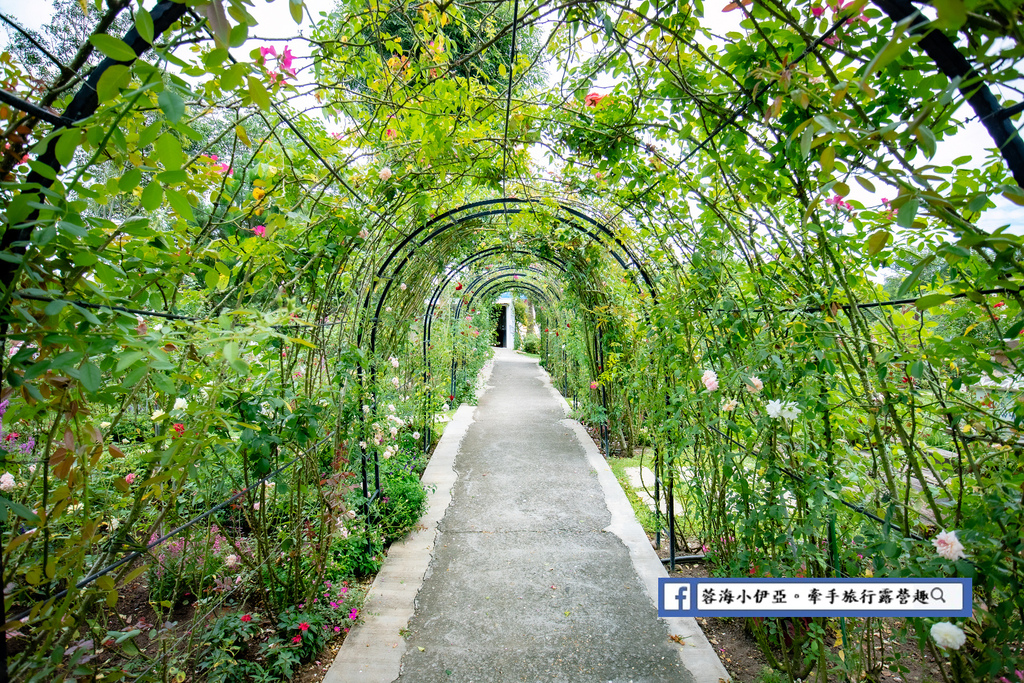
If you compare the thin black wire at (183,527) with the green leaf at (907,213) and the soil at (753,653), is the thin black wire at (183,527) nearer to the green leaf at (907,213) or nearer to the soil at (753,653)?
the soil at (753,653)

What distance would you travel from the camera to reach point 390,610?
2514 millimetres

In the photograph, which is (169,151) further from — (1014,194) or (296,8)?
(1014,194)

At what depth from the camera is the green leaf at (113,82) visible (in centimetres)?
74

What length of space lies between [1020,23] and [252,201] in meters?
2.18

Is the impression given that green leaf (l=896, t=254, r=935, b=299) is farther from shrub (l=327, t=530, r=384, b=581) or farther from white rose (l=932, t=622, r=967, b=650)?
shrub (l=327, t=530, r=384, b=581)

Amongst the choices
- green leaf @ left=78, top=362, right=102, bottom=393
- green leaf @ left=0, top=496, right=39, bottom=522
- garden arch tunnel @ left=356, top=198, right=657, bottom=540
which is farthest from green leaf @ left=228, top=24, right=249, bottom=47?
garden arch tunnel @ left=356, top=198, right=657, bottom=540

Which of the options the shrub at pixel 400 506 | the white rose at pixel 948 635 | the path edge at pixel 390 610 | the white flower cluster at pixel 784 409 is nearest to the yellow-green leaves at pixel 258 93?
the white flower cluster at pixel 784 409

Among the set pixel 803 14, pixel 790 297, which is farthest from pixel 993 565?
pixel 803 14

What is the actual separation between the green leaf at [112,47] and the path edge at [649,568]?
184 cm

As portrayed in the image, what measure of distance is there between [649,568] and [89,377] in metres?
2.93

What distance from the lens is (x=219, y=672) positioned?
5.89ft

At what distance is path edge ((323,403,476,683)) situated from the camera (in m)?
2.07

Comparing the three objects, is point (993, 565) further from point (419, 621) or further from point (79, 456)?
point (419, 621)

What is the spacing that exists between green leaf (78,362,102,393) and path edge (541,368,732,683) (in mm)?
1597
